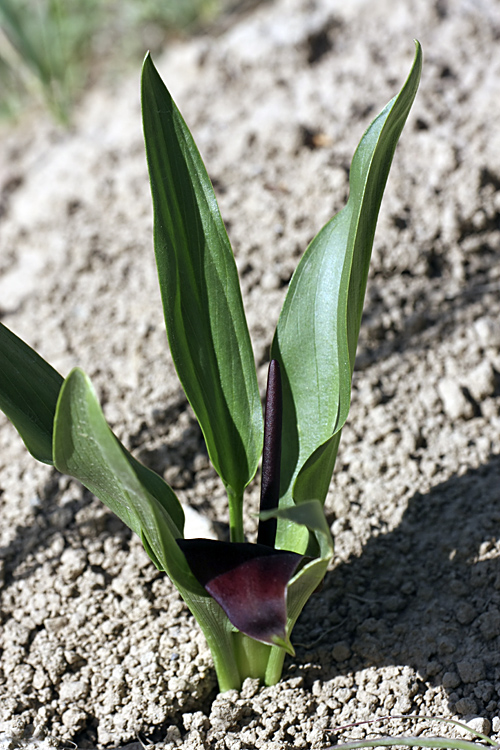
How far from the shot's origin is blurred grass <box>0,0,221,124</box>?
9.14 feet

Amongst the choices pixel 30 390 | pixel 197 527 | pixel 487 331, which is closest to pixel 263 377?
pixel 197 527

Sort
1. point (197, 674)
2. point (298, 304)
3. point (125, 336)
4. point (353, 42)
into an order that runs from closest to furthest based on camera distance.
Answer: point (298, 304), point (197, 674), point (125, 336), point (353, 42)

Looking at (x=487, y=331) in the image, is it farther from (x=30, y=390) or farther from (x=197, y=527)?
(x=30, y=390)

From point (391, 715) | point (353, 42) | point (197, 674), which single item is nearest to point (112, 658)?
point (197, 674)

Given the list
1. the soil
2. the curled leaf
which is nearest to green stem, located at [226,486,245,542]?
the curled leaf

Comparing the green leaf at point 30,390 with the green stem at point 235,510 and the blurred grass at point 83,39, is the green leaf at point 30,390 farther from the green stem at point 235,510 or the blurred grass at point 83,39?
the blurred grass at point 83,39

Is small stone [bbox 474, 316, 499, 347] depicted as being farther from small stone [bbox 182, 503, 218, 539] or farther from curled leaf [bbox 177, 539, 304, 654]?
curled leaf [bbox 177, 539, 304, 654]

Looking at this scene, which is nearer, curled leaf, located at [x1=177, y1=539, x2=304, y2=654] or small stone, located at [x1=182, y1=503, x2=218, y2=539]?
curled leaf, located at [x1=177, y1=539, x2=304, y2=654]

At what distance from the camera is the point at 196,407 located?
103 centimetres

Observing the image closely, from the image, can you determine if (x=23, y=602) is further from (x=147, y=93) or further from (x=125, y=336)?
(x=147, y=93)

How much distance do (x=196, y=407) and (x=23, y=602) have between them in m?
0.59

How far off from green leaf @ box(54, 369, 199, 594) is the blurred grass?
2.14 meters

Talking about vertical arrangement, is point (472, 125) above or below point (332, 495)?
above

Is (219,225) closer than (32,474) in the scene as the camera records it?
Yes
